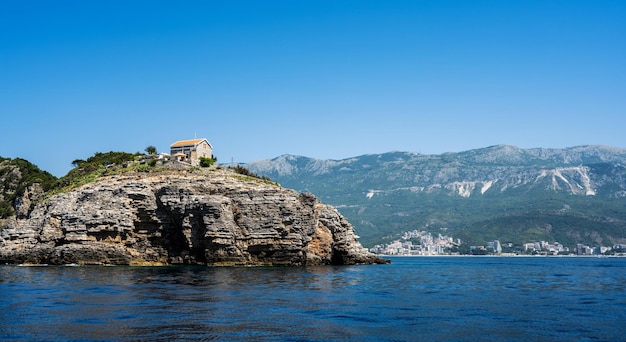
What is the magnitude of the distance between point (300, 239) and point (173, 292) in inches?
1369

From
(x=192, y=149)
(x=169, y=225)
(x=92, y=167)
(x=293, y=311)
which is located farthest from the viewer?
(x=92, y=167)

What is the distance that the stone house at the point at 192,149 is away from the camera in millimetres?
88275

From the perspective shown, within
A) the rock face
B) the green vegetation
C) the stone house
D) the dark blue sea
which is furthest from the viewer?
the stone house

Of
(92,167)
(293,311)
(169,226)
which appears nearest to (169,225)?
(169,226)

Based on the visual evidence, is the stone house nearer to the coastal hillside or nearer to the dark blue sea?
the coastal hillside

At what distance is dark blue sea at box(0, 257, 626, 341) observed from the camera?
24250 mm

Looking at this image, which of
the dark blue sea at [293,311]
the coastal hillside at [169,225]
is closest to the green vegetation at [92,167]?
the coastal hillside at [169,225]

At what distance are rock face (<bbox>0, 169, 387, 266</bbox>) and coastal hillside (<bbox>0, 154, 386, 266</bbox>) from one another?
123 millimetres

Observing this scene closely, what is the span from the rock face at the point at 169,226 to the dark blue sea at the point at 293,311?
72.9 feet

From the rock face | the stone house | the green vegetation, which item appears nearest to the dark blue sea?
the rock face

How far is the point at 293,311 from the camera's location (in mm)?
30594

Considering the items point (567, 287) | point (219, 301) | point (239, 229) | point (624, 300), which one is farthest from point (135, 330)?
point (239, 229)

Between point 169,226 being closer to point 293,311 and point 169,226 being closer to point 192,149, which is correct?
point 192,149

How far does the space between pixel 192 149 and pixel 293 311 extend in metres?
62.6
